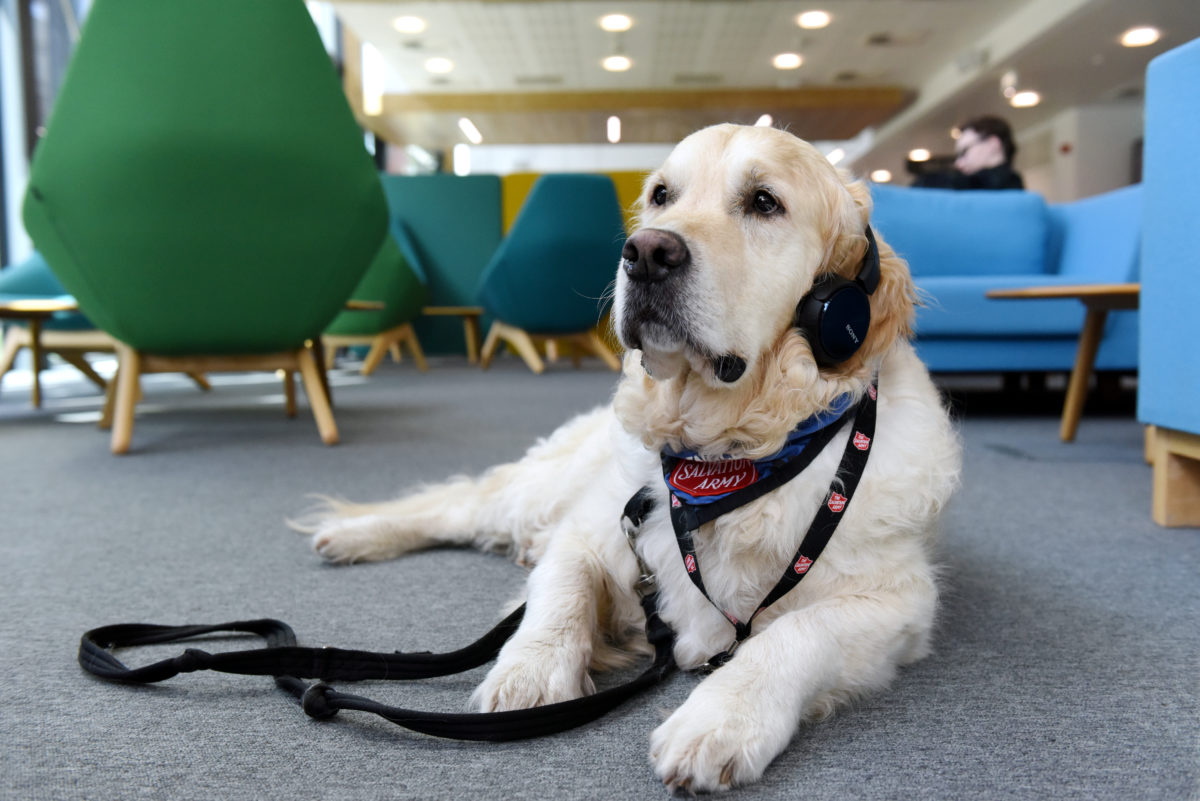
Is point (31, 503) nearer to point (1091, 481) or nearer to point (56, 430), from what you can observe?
point (56, 430)

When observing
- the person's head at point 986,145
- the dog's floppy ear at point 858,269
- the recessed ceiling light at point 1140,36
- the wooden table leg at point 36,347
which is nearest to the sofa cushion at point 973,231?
the person's head at point 986,145

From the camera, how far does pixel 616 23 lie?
36.2 ft

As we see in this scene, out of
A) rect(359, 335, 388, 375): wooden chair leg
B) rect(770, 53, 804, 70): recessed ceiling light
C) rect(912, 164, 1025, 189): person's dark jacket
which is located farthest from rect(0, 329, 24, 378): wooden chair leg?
rect(770, 53, 804, 70): recessed ceiling light

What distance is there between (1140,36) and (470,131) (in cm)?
820

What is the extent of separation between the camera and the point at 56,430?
372 cm

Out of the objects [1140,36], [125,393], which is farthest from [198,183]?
[1140,36]

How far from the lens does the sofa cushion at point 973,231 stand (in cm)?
473

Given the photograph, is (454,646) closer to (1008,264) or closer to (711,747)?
(711,747)

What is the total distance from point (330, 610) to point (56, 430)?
303 centimetres

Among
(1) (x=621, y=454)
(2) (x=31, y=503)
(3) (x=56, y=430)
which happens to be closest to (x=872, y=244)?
(1) (x=621, y=454)

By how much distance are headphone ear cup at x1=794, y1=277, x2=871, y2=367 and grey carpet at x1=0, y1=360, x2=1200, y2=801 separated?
0.45m

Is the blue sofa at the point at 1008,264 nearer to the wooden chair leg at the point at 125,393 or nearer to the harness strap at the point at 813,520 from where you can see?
the harness strap at the point at 813,520

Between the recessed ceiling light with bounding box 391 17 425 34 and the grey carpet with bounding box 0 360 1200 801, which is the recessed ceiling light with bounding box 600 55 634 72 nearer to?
the recessed ceiling light with bounding box 391 17 425 34

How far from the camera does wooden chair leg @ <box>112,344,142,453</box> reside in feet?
9.68
